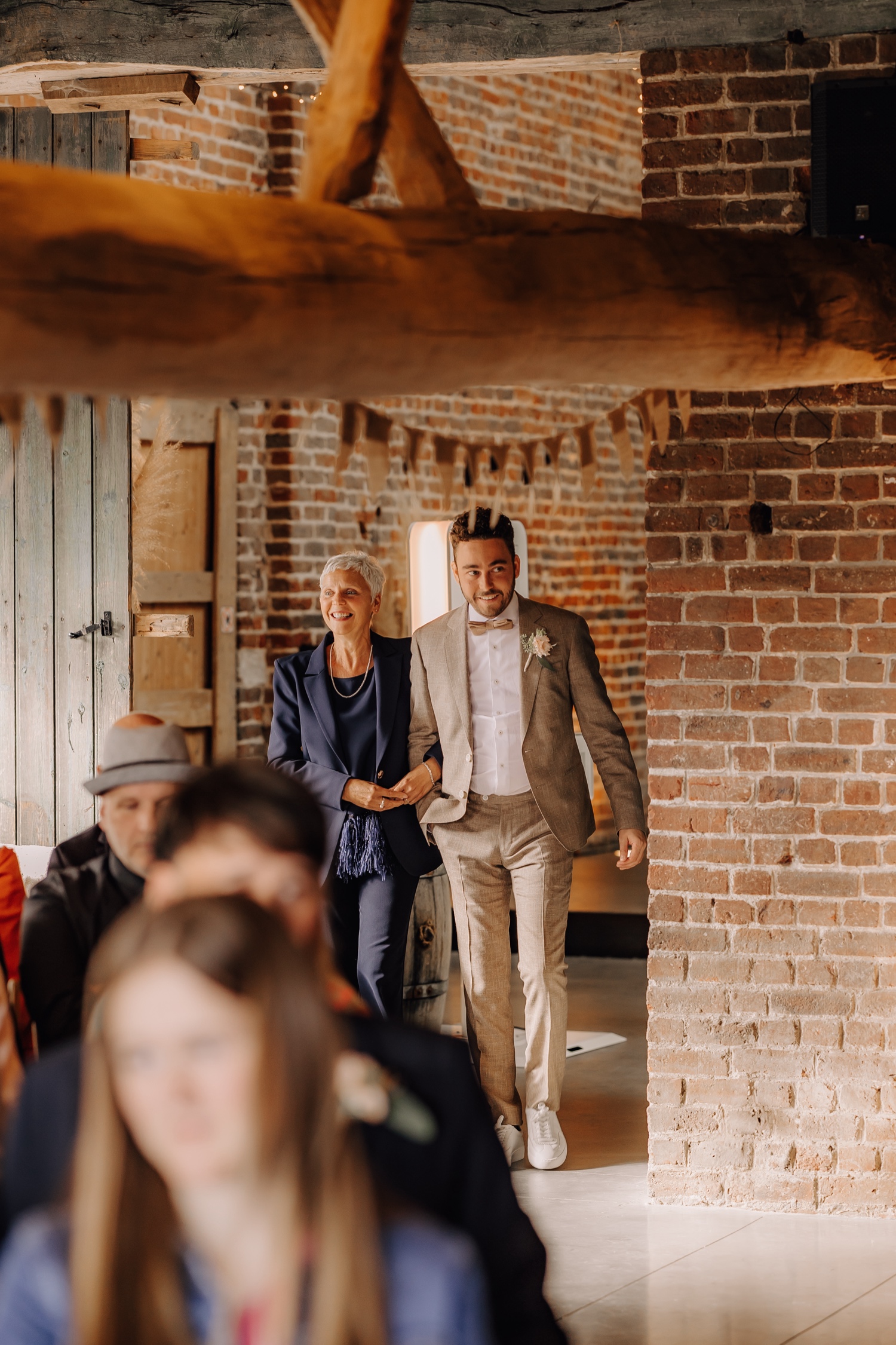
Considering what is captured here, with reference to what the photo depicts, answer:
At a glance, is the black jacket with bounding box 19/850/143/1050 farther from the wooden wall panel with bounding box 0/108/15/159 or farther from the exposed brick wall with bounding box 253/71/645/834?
the exposed brick wall with bounding box 253/71/645/834

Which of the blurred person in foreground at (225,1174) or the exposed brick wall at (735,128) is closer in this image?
the blurred person in foreground at (225,1174)

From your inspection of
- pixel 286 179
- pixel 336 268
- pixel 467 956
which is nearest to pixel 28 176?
pixel 336 268

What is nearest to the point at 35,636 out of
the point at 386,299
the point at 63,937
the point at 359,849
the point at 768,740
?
the point at 359,849

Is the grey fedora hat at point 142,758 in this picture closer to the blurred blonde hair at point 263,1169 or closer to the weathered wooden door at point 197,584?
the blurred blonde hair at point 263,1169

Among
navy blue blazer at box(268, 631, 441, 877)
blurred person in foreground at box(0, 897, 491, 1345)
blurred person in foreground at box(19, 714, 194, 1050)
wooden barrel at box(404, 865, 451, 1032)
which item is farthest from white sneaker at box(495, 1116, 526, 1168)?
blurred person in foreground at box(0, 897, 491, 1345)

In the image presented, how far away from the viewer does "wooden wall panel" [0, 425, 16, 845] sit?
4621mm

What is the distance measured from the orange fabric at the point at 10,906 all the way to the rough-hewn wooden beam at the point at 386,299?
3.54ft

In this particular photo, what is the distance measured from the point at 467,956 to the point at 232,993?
3.41 meters

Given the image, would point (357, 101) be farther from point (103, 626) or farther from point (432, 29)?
point (103, 626)

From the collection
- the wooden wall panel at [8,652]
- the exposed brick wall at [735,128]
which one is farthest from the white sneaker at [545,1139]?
the exposed brick wall at [735,128]

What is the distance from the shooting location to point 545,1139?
14.1 feet

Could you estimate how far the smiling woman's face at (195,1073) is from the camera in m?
1.04

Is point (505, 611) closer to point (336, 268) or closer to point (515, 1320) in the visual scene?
point (336, 268)

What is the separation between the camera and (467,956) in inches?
173
